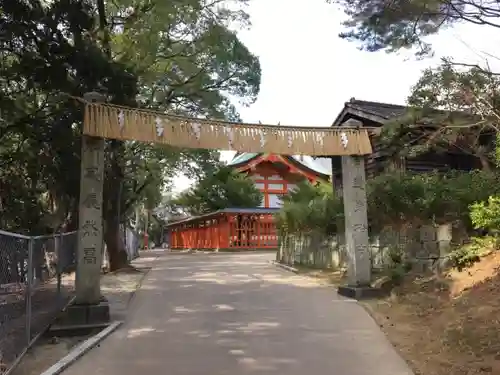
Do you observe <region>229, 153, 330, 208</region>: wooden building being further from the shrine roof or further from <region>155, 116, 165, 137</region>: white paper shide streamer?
<region>155, 116, 165, 137</region>: white paper shide streamer

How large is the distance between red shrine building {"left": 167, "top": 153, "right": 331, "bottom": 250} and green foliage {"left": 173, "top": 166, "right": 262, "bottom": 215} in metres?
1.19

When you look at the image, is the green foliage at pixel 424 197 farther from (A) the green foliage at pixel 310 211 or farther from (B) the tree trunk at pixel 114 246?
(B) the tree trunk at pixel 114 246

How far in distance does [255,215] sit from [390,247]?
78.5ft

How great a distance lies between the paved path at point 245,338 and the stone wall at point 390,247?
1.92 meters

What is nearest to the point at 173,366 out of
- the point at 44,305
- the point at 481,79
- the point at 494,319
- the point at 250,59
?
the point at 44,305

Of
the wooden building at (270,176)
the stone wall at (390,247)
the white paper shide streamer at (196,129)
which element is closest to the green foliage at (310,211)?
the stone wall at (390,247)

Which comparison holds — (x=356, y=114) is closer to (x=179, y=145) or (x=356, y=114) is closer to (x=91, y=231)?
(x=179, y=145)

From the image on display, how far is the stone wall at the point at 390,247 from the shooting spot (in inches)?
411

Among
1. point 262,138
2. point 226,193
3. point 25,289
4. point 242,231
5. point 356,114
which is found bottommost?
point 25,289

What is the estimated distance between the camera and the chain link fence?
5645 millimetres

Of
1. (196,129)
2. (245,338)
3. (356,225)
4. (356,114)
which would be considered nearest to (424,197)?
(356,225)

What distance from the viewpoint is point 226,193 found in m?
38.8

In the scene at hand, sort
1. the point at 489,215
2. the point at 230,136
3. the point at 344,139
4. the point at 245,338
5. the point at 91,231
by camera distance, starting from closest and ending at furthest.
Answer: the point at 245,338
the point at 91,231
the point at 489,215
the point at 230,136
the point at 344,139

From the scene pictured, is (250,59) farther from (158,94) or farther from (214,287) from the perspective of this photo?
(214,287)
